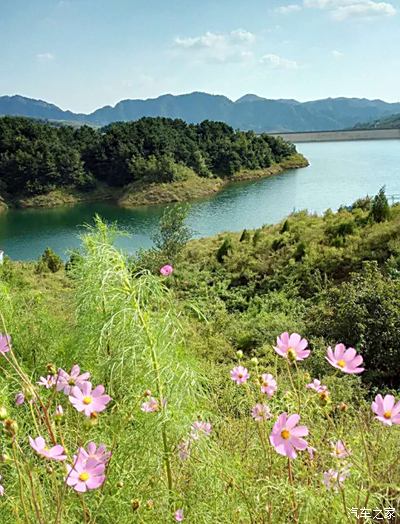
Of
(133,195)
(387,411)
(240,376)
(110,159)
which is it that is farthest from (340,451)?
(110,159)

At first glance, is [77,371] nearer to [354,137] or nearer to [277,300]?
[277,300]

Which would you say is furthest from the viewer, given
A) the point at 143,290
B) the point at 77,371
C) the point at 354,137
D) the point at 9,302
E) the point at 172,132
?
the point at 354,137

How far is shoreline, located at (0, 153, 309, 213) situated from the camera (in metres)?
29.6

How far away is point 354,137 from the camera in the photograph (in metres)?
69.1

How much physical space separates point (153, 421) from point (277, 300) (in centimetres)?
632

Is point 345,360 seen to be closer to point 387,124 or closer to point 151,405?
point 151,405

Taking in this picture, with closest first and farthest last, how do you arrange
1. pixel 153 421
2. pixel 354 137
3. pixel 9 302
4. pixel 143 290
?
pixel 153 421, pixel 143 290, pixel 9 302, pixel 354 137

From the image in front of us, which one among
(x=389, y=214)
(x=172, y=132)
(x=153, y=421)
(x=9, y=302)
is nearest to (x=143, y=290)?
(x=153, y=421)

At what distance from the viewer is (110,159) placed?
109 ft

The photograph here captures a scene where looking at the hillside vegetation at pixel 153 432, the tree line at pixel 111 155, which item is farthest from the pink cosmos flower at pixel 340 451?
the tree line at pixel 111 155

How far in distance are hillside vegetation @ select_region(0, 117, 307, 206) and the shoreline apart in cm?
11

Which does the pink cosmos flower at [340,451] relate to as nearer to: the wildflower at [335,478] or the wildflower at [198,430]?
the wildflower at [335,478]

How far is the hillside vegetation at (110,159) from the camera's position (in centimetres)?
3119

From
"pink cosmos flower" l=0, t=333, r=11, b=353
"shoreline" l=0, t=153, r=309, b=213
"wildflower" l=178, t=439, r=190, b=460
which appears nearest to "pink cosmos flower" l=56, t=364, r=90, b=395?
"pink cosmos flower" l=0, t=333, r=11, b=353
